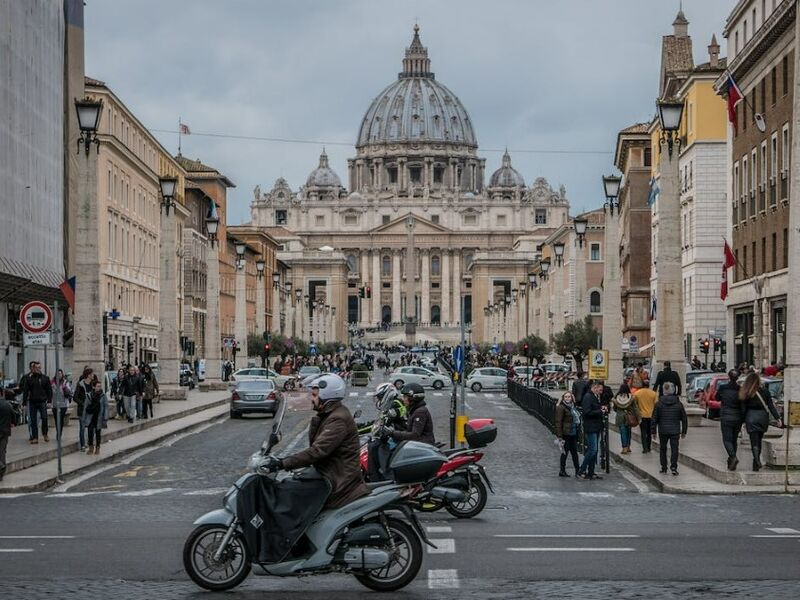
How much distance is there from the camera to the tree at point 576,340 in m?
73.6

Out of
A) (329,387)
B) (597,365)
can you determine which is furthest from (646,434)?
(329,387)

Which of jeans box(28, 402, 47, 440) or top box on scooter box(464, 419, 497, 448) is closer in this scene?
top box on scooter box(464, 419, 497, 448)

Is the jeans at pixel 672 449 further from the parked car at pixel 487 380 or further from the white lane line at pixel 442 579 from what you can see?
the parked car at pixel 487 380

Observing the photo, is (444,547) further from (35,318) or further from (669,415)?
(35,318)

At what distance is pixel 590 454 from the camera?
25.0 metres

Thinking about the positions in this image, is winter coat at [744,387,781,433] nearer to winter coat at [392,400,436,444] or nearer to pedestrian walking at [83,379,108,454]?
winter coat at [392,400,436,444]

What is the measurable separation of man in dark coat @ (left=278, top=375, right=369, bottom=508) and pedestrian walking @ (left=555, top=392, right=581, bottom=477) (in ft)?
42.3

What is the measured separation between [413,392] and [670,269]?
51.9ft

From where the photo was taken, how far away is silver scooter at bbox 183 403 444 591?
12141 mm

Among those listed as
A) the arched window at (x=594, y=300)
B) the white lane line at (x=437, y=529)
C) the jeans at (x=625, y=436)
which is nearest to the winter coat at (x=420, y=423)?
the white lane line at (x=437, y=529)

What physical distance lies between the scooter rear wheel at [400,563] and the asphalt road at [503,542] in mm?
129

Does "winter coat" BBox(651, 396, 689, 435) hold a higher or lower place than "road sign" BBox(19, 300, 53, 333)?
lower

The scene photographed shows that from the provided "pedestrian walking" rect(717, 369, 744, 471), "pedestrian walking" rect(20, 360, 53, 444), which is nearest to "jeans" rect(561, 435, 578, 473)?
"pedestrian walking" rect(717, 369, 744, 471)

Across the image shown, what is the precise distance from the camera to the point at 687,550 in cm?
1509
